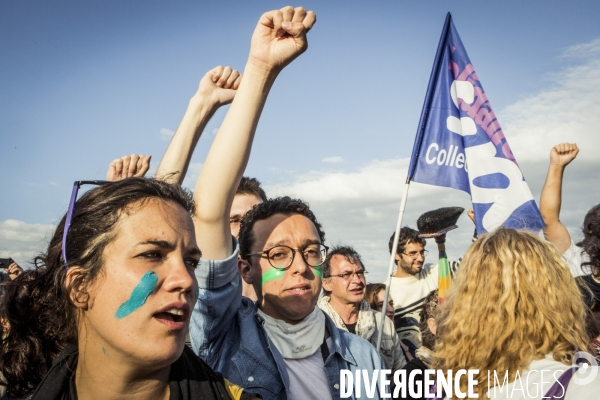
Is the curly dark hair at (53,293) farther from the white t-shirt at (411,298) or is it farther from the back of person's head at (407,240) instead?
the back of person's head at (407,240)

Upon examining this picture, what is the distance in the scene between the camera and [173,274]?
1.77 meters

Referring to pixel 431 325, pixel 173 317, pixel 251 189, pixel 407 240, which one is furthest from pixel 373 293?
pixel 173 317

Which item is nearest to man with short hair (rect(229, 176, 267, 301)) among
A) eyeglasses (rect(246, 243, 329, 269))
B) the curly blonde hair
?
eyeglasses (rect(246, 243, 329, 269))

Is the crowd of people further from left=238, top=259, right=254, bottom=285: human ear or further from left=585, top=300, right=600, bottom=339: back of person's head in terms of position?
Result: left=585, top=300, right=600, bottom=339: back of person's head

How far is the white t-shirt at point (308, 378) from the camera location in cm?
228

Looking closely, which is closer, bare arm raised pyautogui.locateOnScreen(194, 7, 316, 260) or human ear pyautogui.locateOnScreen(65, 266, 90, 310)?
human ear pyautogui.locateOnScreen(65, 266, 90, 310)

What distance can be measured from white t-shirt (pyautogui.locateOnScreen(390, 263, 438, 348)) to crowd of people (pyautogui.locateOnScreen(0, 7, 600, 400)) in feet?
10.2

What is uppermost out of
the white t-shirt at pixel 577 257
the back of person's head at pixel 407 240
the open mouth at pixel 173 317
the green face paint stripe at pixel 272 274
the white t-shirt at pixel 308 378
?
the back of person's head at pixel 407 240

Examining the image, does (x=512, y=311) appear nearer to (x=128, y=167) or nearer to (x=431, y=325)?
(x=128, y=167)

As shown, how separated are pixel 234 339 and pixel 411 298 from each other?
14.7 feet

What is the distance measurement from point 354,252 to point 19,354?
12.7 feet

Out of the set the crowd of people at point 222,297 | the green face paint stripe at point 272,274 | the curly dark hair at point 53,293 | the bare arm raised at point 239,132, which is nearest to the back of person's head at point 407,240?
the crowd of people at point 222,297

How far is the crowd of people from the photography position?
1.78m

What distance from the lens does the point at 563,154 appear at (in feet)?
16.1
